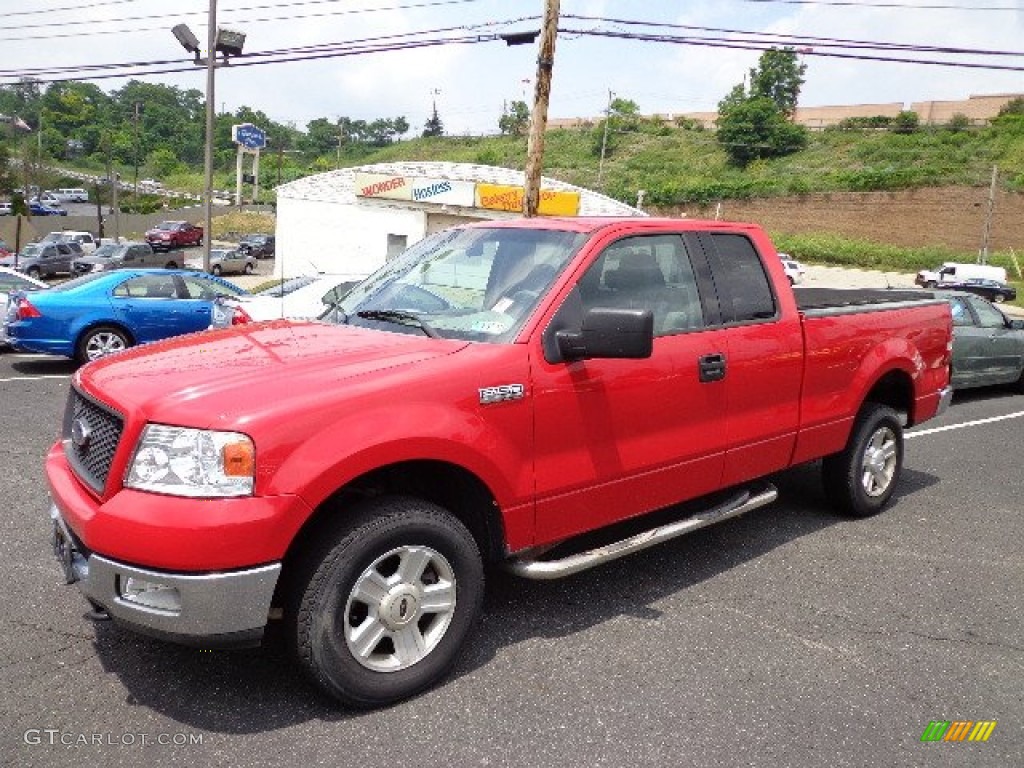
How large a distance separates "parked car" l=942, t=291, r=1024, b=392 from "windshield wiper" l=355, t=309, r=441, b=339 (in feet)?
30.9

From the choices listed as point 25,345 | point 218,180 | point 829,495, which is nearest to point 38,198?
point 218,180

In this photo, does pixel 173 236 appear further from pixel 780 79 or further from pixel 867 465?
pixel 780 79

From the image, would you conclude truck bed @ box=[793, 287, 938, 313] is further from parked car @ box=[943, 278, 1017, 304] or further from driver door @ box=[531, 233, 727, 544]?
parked car @ box=[943, 278, 1017, 304]

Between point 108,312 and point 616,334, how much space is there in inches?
396

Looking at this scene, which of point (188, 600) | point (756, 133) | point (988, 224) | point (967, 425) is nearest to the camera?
point (188, 600)

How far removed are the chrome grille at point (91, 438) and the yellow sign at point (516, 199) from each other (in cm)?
2855

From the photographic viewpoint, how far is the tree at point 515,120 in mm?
111812

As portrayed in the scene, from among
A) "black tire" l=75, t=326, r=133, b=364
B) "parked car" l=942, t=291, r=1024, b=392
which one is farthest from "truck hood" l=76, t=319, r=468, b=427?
"parked car" l=942, t=291, r=1024, b=392

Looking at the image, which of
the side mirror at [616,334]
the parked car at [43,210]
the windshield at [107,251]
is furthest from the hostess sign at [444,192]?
the parked car at [43,210]

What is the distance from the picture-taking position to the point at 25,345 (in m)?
11.2

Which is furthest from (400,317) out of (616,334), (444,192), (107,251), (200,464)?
(107,251)

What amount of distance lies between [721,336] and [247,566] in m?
2.66

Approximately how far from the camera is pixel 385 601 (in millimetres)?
3229

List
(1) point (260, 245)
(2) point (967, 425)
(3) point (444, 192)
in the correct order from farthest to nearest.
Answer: (1) point (260, 245)
(3) point (444, 192)
(2) point (967, 425)
